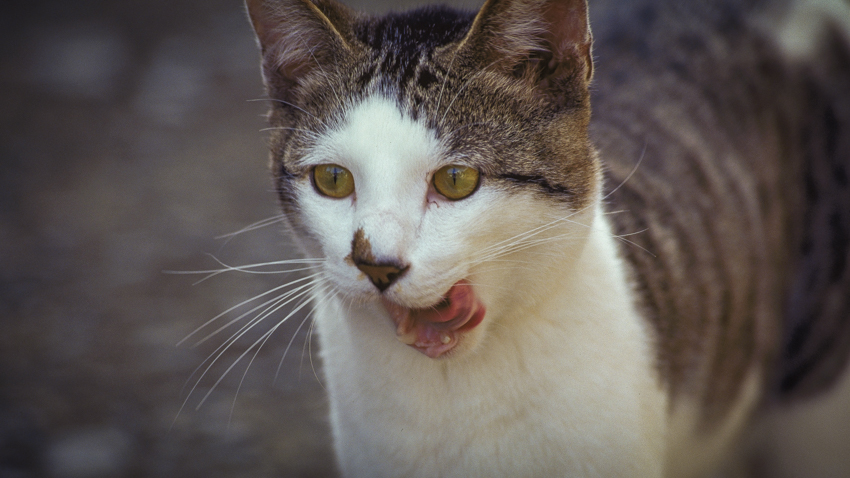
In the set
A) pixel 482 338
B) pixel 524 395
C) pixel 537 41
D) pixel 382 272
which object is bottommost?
pixel 524 395

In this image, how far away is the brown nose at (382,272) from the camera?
3.29 feet

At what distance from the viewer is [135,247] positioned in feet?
9.40

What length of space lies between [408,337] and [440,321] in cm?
6

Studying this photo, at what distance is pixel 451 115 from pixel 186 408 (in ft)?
4.76

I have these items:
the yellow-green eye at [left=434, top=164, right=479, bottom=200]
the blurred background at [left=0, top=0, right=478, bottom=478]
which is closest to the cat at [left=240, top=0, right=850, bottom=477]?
the yellow-green eye at [left=434, top=164, right=479, bottom=200]

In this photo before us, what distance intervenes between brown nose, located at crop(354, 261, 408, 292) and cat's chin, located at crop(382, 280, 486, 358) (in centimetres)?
9

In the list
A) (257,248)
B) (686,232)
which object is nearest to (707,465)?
(686,232)

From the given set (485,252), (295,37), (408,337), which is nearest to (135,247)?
(295,37)

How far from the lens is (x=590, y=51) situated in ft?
3.73

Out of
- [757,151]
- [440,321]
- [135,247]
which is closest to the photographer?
[440,321]

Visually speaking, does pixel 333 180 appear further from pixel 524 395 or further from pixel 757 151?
pixel 757 151

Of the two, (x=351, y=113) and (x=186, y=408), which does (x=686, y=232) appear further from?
(x=186, y=408)

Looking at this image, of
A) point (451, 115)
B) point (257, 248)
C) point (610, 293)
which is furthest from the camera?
point (257, 248)

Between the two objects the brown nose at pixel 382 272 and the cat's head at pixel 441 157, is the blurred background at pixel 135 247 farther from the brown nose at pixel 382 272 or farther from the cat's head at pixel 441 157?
the brown nose at pixel 382 272
